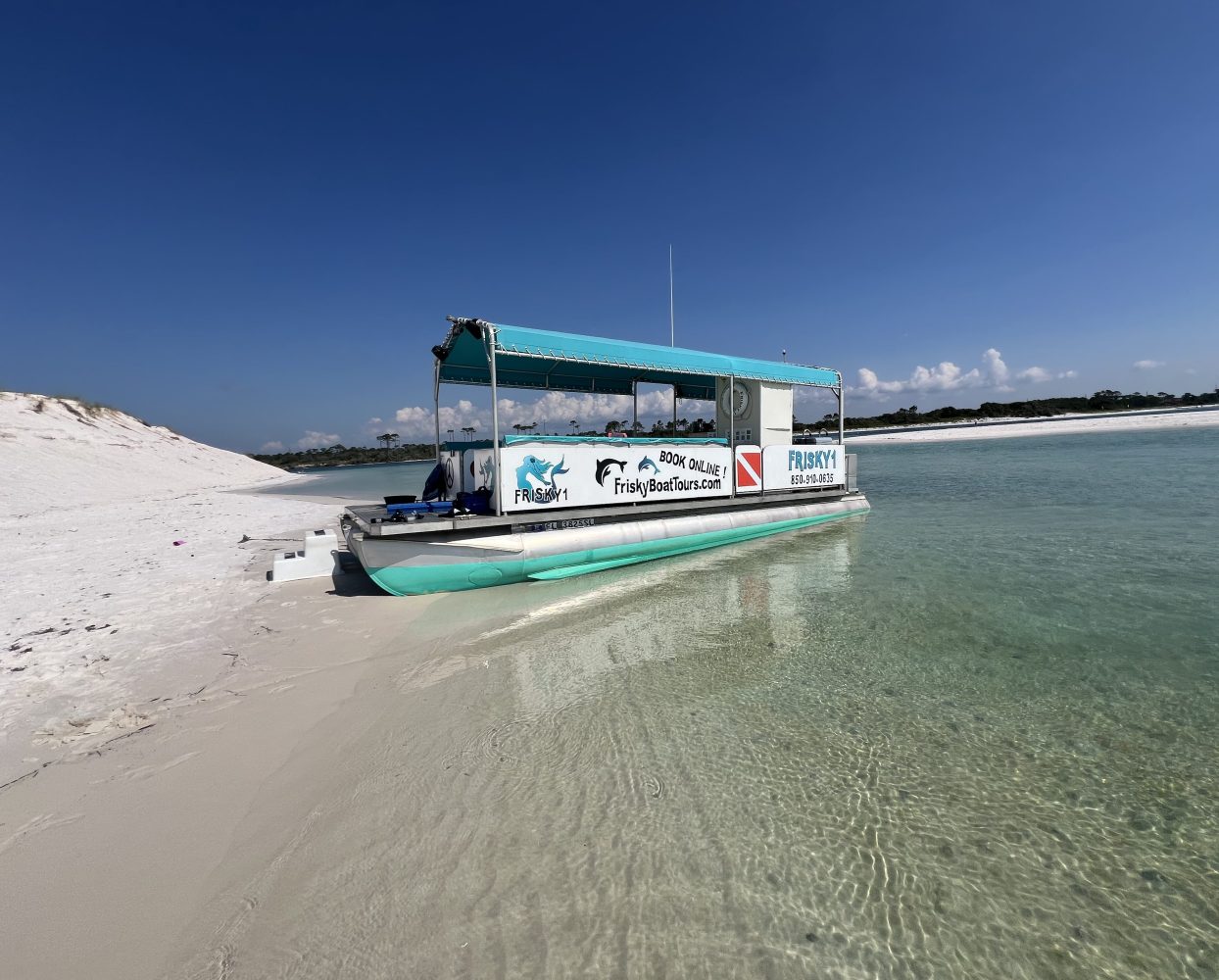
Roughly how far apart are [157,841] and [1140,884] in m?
5.45

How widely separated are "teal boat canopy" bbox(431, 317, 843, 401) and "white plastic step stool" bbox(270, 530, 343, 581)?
408cm

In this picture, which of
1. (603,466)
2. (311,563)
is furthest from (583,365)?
(311,563)

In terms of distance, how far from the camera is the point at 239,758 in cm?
395

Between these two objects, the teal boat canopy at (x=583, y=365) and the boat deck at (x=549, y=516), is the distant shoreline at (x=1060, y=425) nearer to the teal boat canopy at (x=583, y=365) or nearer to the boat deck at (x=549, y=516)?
the teal boat canopy at (x=583, y=365)

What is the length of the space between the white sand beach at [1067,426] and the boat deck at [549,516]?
8230cm

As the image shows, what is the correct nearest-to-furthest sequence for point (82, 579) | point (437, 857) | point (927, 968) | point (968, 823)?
point (927, 968), point (437, 857), point (968, 823), point (82, 579)

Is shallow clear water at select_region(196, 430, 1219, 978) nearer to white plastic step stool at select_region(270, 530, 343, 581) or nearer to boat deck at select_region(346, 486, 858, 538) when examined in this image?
boat deck at select_region(346, 486, 858, 538)

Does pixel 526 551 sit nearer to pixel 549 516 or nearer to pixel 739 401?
pixel 549 516

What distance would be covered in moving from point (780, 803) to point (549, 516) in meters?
6.36

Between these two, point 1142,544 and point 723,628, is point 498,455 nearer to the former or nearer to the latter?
point 723,628

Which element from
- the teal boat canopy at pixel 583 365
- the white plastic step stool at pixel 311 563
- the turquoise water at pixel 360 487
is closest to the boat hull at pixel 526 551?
the white plastic step stool at pixel 311 563

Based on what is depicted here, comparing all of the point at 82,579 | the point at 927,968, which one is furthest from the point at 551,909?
the point at 82,579

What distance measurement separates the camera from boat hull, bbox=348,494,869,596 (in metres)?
8.02

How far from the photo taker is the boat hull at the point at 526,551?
26.3ft
